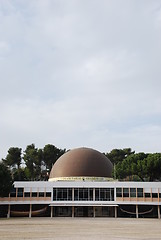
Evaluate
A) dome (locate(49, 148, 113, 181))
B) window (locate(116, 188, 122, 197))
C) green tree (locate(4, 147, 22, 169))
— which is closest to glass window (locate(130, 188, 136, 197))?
window (locate(116, 188, 122, 197))

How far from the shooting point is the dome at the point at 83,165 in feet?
136

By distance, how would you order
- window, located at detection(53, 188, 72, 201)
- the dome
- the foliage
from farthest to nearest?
1. the foliage
2. the dome
3. window, located at detection(53, 188, 72, 201)

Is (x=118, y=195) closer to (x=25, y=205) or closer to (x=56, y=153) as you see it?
(x=25, y=205)

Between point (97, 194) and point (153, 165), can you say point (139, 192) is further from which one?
point (153, 165)

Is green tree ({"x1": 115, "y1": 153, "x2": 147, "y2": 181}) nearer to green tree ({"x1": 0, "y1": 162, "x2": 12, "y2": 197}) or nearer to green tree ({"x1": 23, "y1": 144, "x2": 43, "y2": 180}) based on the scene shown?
green tree ({"x1": 0, "y1": 162, "x2": 12, "y2": 197})

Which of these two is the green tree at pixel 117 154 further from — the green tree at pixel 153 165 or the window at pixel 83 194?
the window at pixel 83 194

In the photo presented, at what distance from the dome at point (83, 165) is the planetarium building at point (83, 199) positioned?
2.42 meters

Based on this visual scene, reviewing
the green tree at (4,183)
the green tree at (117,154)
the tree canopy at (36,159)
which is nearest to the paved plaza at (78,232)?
the green tree at (4,183)

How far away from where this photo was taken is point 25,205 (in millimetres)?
38344

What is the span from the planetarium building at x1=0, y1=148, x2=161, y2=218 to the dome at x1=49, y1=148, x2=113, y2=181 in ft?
7.93

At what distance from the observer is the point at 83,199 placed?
123 ft

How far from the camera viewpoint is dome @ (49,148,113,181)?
41.5 m

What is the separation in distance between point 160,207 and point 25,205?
16852 millimetres

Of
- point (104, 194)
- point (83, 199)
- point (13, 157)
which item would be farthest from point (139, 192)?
point (13, 157)
